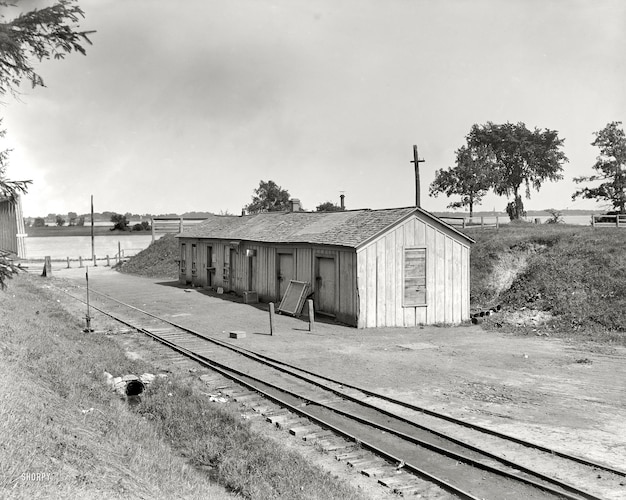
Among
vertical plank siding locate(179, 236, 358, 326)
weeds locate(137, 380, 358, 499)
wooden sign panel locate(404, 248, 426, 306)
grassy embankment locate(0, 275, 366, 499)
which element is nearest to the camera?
grassy embankment locate(0, 275, 366, 499)

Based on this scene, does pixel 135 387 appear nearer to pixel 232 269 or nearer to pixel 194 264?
pixel 232 269

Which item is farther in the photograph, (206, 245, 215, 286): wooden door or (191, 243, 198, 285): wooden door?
(191, 243, 198, 285): wooden door

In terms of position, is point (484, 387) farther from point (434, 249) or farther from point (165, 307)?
point (165, 307)

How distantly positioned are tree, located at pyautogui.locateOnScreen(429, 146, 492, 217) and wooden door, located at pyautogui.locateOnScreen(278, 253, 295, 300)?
38325 mm

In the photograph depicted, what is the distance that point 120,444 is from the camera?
889cm

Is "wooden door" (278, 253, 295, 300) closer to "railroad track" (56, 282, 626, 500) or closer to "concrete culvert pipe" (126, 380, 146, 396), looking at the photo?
"railroad track" (56, 282, 626, 500)

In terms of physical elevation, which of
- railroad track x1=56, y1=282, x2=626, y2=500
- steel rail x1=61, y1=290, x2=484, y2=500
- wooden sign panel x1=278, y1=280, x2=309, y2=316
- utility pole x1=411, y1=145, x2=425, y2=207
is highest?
utility pole x1=411, y1=145, x2=425, y2=207

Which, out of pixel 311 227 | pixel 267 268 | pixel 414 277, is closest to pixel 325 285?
pixel 414 277

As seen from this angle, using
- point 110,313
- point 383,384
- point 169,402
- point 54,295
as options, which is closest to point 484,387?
point 383,384

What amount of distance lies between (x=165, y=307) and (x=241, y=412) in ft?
54.6

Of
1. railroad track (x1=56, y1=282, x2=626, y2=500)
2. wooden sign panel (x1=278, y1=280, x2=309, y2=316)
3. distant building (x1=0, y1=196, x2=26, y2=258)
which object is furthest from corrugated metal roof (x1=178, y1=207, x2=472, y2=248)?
distant building (x1=0, y1=196, x2=26, y2=258)

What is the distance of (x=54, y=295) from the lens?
30.8 meters
